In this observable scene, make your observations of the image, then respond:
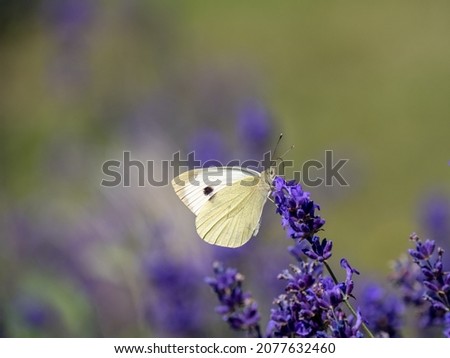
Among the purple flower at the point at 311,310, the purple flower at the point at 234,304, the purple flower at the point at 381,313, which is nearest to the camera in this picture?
the purple flower at the point at 311,310

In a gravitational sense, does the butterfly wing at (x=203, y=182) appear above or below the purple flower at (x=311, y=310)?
above

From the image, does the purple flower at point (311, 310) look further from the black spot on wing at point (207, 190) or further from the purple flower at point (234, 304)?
the black spot on wing at point (207, 190)

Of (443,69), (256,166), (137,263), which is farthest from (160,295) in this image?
(443,69)

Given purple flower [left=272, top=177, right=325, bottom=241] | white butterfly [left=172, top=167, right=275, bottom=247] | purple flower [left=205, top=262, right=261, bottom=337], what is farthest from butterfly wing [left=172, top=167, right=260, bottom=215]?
purple flower [left=272, top=177, right=325, bottom=241]

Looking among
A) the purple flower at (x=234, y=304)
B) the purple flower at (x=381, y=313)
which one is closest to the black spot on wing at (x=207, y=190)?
the purple flower at (x=234, y=304)

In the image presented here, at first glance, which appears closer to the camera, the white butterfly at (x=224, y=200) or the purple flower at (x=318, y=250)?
the purple flower at (x=318, y=250)
